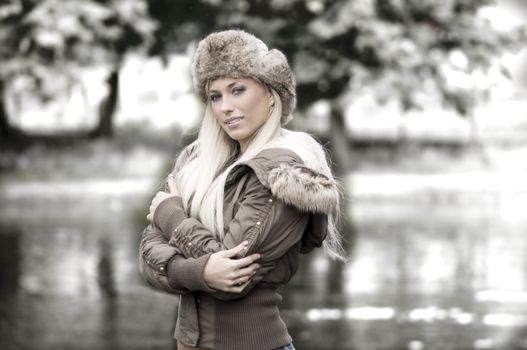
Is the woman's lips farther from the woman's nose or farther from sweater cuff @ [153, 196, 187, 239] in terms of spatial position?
sweater cuff @ [153, 196, 187, 239]

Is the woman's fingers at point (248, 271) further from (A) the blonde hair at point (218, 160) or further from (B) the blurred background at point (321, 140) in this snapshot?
(B) the blurred background at point (321, 140)

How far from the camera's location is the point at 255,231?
242 centimetres

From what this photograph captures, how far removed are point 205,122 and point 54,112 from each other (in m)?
9.28

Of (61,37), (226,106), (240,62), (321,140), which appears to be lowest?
(226,106)

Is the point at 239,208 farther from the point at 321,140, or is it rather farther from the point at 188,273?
the point at 321,140

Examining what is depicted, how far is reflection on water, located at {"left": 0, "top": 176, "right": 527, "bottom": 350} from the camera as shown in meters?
7.63

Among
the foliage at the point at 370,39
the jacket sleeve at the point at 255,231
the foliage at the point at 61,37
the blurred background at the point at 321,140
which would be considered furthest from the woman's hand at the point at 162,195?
the foliage at the point at 61,37

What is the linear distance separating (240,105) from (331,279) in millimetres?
7687

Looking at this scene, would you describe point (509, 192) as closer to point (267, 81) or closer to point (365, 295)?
point (365, 295)

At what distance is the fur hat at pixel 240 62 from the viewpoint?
257cm

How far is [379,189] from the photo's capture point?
40.5 feet

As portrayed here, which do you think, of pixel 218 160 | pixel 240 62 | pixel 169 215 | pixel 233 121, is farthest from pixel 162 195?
pixel 240 62

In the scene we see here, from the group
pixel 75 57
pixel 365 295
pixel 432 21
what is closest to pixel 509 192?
pixel 432 21

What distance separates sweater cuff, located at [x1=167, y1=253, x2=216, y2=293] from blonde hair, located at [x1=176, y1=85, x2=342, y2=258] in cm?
12
